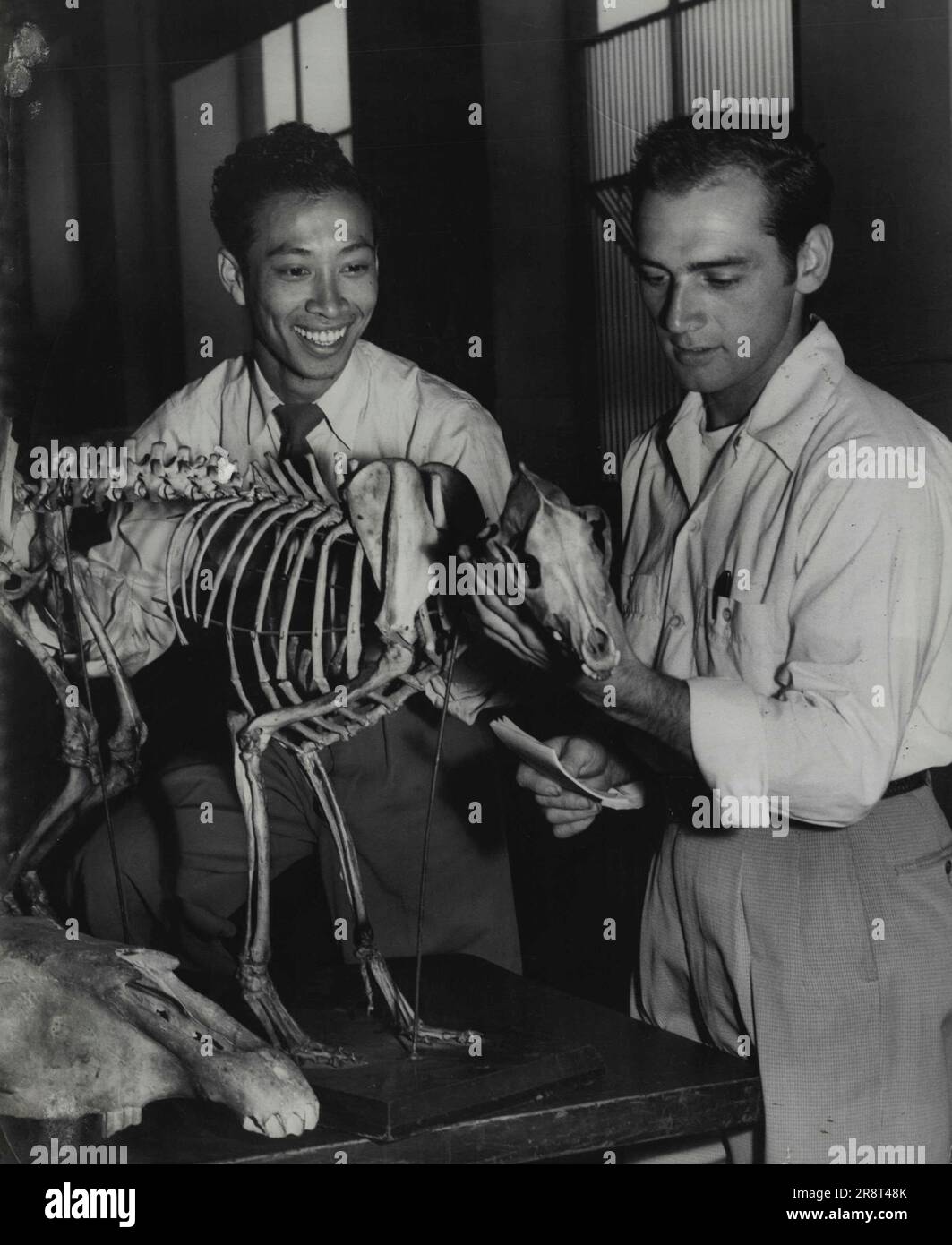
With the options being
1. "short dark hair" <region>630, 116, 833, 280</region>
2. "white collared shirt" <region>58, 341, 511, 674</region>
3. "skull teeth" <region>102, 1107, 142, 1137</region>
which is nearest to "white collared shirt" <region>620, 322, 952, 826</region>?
"short dark hair" <region>630, 116, 833, 280</region>

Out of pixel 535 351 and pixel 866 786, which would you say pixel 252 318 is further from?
pixel 866 786

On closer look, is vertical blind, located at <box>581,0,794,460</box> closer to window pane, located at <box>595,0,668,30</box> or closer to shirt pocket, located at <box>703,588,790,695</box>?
window pane, located at <box>595,0,668,30</box>

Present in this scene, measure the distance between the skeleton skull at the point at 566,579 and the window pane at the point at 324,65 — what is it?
3.33 ft

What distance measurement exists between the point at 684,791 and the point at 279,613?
0.75m

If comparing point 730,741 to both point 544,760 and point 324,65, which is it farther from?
point 324,65

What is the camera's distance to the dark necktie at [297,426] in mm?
2500

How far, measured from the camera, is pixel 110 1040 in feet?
6.33

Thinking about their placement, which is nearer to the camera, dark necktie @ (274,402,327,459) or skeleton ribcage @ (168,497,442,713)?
skeleton ribcage @ (168,497,442,713)

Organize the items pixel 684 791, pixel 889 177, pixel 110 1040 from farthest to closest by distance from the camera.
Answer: pixel 889 177
pixel 684 791
pixel 110 1040

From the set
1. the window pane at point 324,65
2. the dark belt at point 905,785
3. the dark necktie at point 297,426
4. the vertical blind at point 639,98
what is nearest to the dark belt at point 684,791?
the dark belt at point 905,785

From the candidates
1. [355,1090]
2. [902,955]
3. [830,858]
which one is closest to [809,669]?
[830,858]

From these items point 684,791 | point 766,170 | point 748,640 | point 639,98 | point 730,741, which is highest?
point 639,98

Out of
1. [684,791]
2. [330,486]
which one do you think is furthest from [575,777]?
[330,486]

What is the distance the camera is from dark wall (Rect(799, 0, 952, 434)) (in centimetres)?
236
